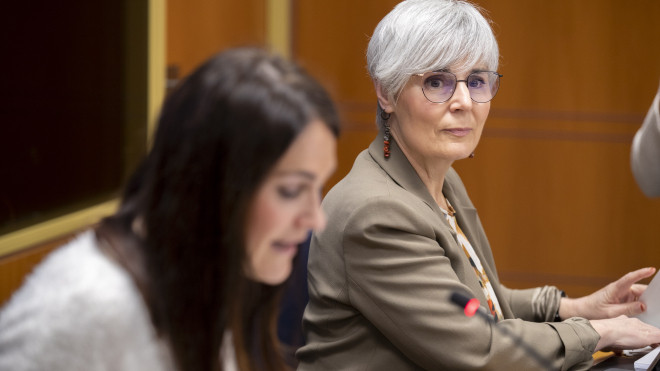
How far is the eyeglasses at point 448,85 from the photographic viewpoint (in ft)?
5.31

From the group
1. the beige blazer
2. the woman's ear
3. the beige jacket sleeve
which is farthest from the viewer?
the beige jacket sleeve

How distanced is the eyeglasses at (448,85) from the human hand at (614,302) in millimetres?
523

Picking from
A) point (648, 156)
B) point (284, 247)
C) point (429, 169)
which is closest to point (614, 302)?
point (648, 156)

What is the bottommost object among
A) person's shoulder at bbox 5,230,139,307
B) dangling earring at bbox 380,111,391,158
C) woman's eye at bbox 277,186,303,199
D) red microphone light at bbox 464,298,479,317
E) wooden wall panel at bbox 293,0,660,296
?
wooden wall panel at bbox 293,0,660,296

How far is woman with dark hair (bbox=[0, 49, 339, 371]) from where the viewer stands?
2.75ft

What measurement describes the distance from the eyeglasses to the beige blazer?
16cm

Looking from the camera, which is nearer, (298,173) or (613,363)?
(298,173)

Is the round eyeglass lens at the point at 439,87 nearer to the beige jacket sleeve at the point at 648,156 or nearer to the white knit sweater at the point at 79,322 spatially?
the beige jacket sleeve at the point at 648,156

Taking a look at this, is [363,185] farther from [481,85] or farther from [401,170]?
[481,85]

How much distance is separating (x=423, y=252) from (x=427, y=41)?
436 millimetres

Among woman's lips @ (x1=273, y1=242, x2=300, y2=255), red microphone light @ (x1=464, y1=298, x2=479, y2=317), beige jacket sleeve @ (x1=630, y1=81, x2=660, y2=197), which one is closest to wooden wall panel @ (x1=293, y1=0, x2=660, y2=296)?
beige jacket sleeve @ (x1=630, y1=81, x2=660, y2=197)

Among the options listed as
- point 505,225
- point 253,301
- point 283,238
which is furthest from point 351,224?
point 505,225

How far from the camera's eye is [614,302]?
1799 mm

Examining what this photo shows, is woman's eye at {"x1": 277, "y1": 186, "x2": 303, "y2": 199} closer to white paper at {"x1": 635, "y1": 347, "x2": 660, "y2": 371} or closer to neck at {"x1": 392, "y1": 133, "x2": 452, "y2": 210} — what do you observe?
neck at {"x1": 392, "y1": 133, "x2": 452, "y2": 210}
